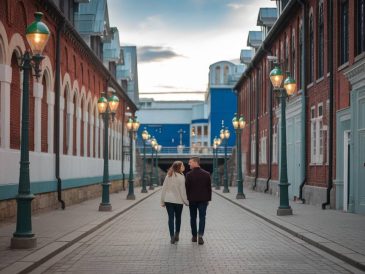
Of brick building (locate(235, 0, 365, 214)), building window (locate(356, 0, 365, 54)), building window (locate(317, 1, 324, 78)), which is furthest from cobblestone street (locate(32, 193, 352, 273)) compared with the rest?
building window (locate(317, 1, 324, 78))

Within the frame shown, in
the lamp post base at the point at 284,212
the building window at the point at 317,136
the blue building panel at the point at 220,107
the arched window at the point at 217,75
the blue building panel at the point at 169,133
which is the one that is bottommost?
the lamp post base at the point at 284,212

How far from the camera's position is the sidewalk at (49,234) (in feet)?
36.7

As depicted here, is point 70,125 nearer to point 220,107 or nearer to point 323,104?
point 323,104

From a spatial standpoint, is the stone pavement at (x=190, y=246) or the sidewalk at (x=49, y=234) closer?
the sidewalk at (x=49, y=234)

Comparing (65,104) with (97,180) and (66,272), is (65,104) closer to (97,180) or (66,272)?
(97,180)

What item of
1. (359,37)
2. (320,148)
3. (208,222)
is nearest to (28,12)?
(208,222)

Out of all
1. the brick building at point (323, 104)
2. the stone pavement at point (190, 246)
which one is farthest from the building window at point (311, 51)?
the stone pavement at point (190, 246)

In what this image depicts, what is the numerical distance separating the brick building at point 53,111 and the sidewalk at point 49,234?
4.34 feet

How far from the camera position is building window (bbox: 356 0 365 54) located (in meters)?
22.4

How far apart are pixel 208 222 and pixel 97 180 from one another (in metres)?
18.5

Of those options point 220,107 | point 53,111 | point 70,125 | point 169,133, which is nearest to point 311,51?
point 70,125

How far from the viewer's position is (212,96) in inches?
3858

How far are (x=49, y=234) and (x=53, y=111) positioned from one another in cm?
1208

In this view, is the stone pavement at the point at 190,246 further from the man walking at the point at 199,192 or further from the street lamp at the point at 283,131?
the street lamp at the point at 283,131
